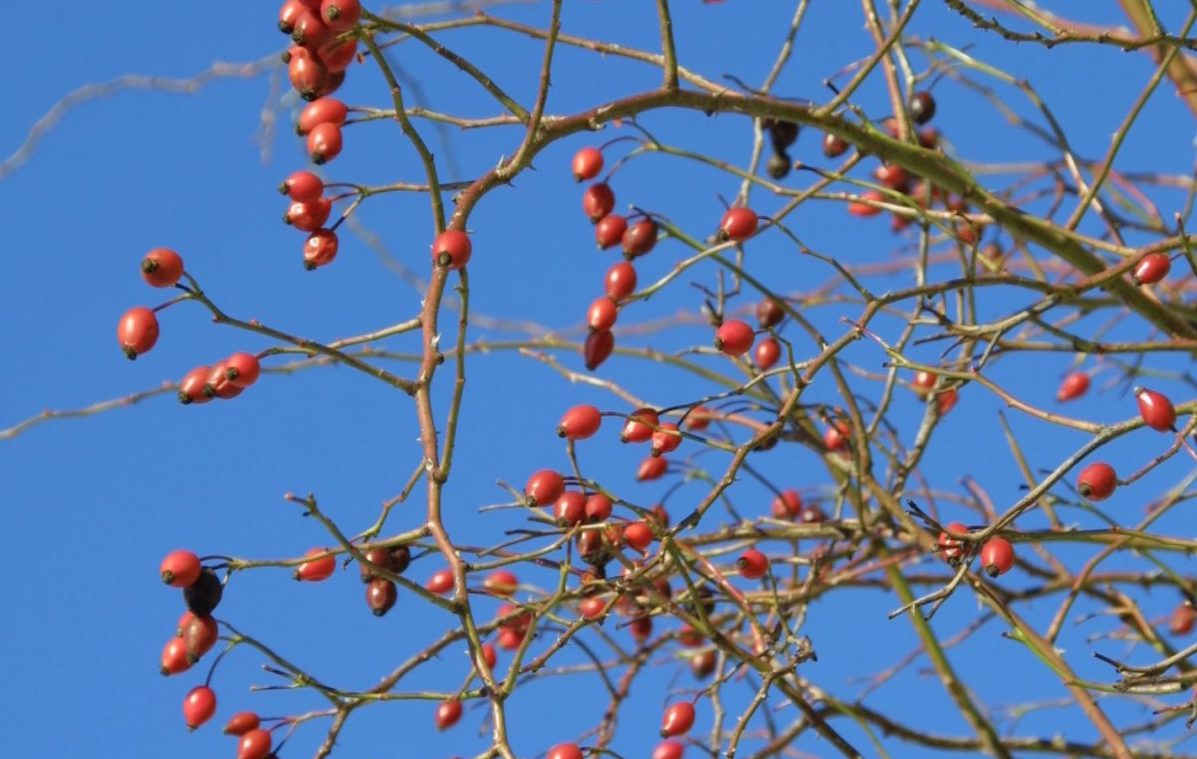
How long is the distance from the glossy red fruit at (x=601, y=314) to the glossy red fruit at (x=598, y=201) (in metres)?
0.24

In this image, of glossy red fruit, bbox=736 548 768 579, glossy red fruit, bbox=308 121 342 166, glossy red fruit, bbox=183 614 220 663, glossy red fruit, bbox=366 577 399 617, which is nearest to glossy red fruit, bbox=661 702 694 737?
glossy red fruit, bbox=736 548 768 579

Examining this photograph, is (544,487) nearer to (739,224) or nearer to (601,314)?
(601,314)

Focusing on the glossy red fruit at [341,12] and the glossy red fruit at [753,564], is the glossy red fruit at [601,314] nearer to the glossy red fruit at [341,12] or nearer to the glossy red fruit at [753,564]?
the glossy red fruit at [753,564]

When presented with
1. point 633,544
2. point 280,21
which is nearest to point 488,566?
point 633,544

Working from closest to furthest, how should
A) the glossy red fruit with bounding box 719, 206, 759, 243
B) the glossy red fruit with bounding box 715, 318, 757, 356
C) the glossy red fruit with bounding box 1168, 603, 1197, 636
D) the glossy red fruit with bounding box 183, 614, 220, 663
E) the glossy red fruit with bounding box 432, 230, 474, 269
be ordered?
the glossy red fruit with bounding box 432, 230, 474, 269 < the glossy red fruit with bounding box 183, 614, 220, 663 < the glossy red fruit with bounding box 715, 318, 757, 356 < the glossy red fruit with bounding box 719, 206, 759, 243 < the glossy red fruit with bounding box 1168, 603, 1197, 636

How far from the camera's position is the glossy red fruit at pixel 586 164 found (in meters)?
2.43

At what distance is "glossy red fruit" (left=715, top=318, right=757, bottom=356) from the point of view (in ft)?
7.21

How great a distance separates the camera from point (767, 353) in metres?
2.74

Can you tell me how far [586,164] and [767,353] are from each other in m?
0.51

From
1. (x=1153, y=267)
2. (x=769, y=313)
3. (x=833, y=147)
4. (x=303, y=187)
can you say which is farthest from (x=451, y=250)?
(x=833, y=147)

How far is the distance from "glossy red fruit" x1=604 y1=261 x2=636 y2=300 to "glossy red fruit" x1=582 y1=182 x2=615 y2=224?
0.56 ft

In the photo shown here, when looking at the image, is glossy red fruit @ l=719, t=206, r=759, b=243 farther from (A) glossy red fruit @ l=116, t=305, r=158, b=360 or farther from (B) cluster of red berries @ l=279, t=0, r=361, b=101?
(A) glossy red fruit @ l=116, t=305, r=158, b=360

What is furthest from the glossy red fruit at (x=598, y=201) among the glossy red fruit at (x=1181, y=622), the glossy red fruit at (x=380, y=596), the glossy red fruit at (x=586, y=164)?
the glossy red fruit at (x=1181, y=622)

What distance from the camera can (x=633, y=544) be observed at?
210 centimetres
